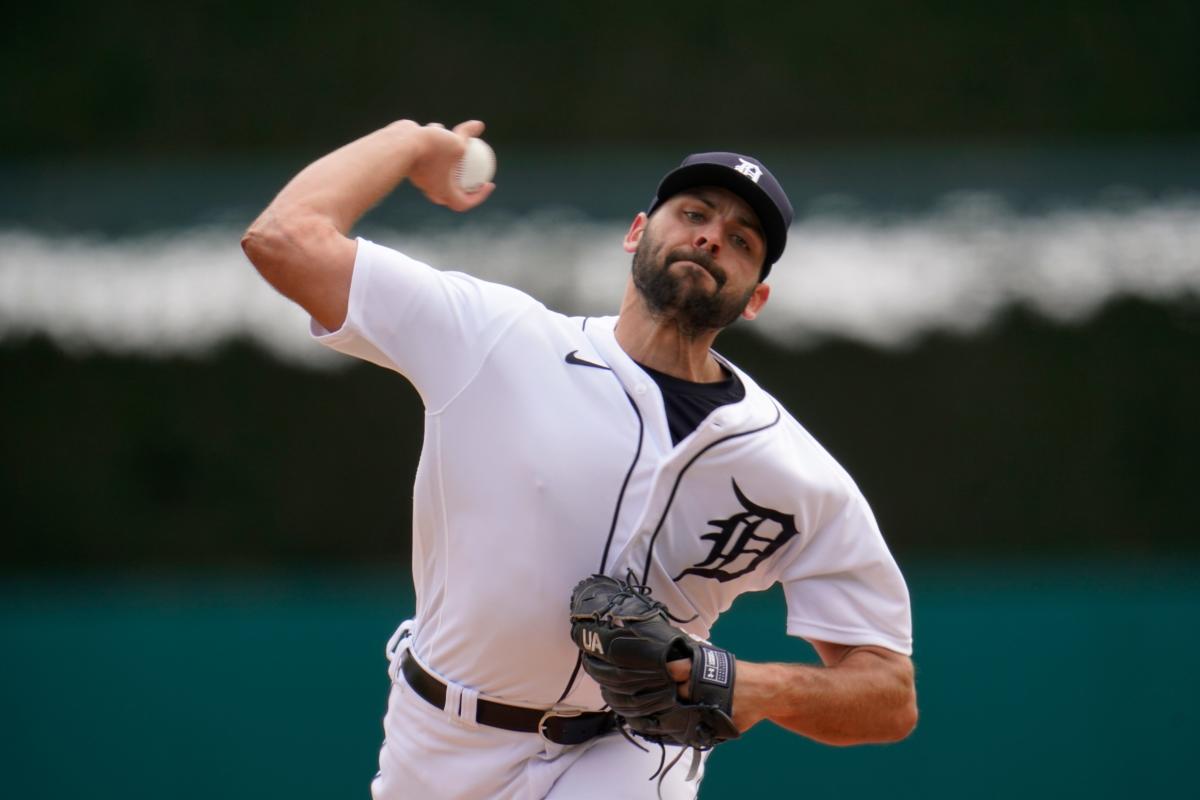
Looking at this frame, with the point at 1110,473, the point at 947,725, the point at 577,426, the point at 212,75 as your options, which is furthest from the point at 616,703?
the point at 212,75

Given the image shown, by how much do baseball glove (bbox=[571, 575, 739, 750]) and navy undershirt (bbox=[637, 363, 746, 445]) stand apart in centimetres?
34

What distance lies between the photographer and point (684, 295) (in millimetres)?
2602

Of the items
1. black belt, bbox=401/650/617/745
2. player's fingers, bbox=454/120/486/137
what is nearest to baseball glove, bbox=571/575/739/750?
black belt, bbox=401/650/617/745

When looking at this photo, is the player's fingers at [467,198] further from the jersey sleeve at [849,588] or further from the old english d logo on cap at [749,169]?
the jersey sleeve at [849,588]

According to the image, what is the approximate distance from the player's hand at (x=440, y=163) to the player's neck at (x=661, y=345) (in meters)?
0.37

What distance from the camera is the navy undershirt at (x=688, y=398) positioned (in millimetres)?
2598

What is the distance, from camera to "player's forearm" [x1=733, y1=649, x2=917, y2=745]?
2.42 metres

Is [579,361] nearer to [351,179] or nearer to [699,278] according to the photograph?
[699,278]

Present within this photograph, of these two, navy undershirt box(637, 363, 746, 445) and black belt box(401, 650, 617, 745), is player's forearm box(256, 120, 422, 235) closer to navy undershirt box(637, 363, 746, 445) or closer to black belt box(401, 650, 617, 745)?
navy undershirt box(637, 363, 746, 445)

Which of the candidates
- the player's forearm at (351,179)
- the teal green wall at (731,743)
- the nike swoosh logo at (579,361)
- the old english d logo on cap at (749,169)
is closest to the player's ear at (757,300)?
the old english d logo on cap at (749,169)

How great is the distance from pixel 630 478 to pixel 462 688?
18.6 inches

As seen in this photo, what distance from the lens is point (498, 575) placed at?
99.0 inches

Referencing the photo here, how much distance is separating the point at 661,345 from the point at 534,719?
70 centimetres

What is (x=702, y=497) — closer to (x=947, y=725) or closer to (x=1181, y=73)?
(x=947, y=725)
